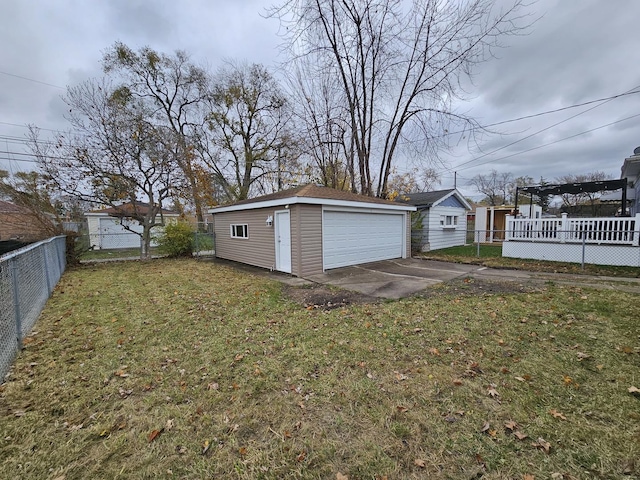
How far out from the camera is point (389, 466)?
1.85 metres

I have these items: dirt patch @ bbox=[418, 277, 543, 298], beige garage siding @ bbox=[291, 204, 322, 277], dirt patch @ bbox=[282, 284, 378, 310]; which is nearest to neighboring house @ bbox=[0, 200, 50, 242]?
beige garage siding @ bbox=[291, 204, 322, 277]

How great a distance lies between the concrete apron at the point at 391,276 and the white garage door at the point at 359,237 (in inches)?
15.0

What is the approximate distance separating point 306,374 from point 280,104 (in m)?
20.1

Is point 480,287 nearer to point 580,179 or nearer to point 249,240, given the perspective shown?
point 249,240

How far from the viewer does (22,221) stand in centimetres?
1017

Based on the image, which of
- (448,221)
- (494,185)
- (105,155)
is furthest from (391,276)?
(494,185)

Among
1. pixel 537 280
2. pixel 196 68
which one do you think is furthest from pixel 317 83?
pixel 537 280

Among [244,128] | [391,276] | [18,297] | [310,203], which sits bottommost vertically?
[391,276]

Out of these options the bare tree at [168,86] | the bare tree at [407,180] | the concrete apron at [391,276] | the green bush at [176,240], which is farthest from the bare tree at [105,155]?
the bare tree at [407,180]

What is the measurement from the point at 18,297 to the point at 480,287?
8420mm

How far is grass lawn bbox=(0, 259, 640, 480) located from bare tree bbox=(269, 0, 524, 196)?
36.1 ft

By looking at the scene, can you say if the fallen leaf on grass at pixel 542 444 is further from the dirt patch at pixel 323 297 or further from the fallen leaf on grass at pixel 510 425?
the dirt patch at pixel 323 297

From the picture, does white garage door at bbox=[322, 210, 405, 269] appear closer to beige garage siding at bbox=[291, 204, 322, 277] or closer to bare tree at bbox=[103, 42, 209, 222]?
beige garage siding at bbox=[291, 204, 322, 277]

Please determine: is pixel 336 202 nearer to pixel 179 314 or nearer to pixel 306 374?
pixel 179 314
